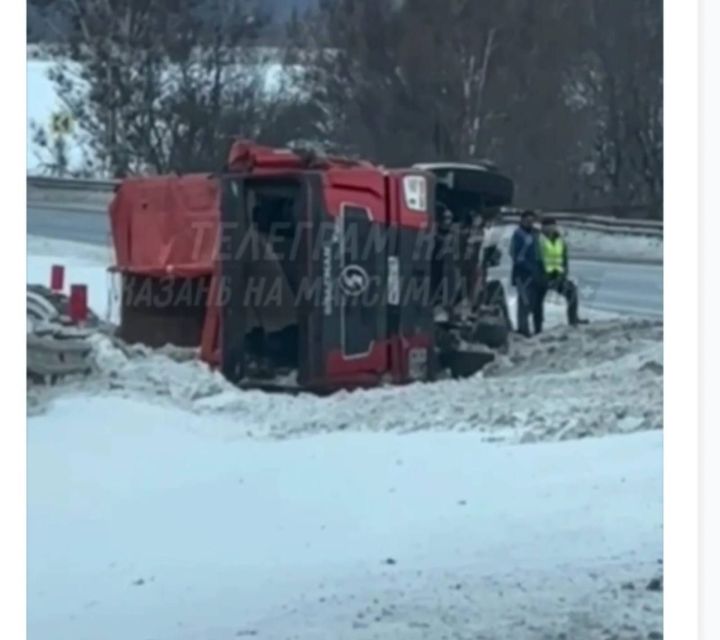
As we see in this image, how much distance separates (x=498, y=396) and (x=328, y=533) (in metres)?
0.48

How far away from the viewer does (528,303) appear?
11.8 feet

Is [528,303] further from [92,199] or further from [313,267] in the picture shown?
[92,199]

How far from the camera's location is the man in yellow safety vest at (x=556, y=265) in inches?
142

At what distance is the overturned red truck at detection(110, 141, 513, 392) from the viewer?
3.40m

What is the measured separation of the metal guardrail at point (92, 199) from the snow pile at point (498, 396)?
0.22 m

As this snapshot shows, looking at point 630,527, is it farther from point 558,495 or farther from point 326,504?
point 326,504

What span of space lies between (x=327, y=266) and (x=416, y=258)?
200mm

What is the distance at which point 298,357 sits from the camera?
137 inches
